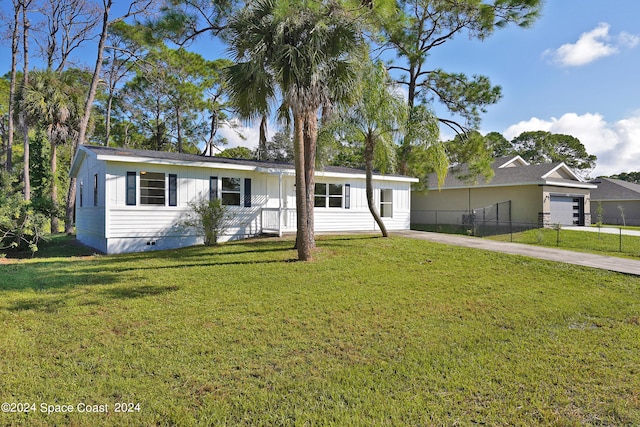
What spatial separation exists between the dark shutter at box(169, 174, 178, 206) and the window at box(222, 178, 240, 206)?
1697 millimetres

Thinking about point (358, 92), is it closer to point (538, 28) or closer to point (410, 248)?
point (410, 248)

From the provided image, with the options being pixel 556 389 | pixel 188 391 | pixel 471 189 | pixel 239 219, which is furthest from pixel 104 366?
pixel 471 189

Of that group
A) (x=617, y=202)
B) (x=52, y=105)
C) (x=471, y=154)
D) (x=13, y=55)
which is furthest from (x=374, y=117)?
(x=617, y=202)

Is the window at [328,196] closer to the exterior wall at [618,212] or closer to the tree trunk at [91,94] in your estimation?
the tree trunk at [91,94]

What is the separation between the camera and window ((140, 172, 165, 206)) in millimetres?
11844

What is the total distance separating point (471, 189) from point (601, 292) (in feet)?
54.4

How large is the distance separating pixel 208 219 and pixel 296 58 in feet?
20.1

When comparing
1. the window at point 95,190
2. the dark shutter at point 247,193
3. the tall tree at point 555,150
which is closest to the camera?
the window at point 95,190

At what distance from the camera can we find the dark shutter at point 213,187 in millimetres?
12828

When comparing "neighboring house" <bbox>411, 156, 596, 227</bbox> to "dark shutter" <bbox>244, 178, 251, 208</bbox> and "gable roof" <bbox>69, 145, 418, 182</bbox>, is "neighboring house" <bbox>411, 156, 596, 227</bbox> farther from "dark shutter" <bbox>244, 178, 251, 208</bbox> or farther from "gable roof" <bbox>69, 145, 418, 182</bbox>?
"dark shutter" <bbox>244, 178, 251, 208</bbox>

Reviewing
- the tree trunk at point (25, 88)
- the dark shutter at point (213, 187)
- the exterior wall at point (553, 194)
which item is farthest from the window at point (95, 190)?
the exterior wall at point (553, 194)

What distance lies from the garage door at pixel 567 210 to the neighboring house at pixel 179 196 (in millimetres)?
10513

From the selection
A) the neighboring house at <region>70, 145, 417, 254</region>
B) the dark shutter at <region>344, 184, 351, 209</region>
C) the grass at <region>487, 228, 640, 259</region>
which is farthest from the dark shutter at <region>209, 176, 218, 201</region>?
the grass at <region>487, 228, 640, 259</region>

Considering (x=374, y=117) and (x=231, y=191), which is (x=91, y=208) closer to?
(x=231, y=191)
